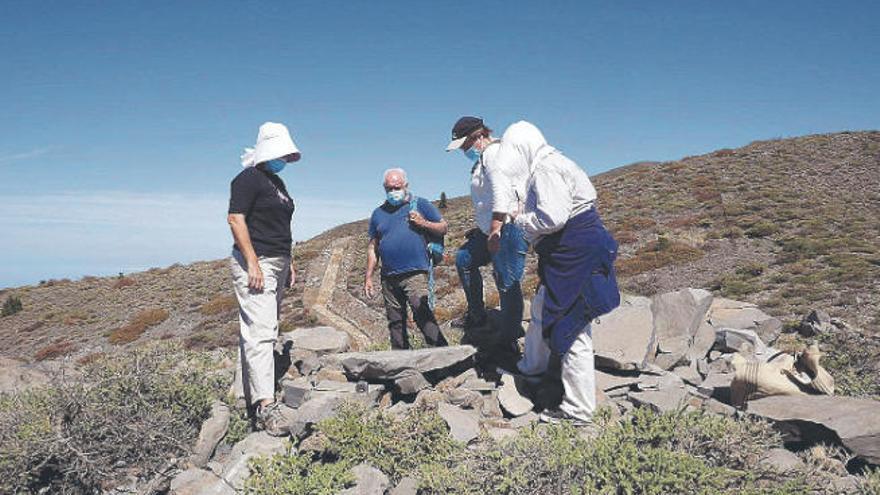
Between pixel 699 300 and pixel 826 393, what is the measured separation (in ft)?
6.77

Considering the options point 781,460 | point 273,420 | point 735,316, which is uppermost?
point 273,420

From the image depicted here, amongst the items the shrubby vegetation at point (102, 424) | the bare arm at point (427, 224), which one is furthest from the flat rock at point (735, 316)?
the shrubby vegetation at point (102, 424)

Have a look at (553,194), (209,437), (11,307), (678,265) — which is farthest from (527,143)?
(11,307)

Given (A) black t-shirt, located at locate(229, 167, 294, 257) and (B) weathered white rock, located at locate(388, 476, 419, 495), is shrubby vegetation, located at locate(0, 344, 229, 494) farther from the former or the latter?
(B) weathered white rock, located at locate(388, 476, 419, 495)

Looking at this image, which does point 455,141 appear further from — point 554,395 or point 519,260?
point 554,395

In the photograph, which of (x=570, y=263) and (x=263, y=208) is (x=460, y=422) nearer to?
(x=570, y=263)

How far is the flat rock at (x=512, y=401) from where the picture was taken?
4961mm

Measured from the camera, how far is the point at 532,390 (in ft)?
17.1

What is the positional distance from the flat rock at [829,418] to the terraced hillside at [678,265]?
211 inches

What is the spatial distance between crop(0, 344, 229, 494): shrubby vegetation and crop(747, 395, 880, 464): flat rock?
5.04 metres

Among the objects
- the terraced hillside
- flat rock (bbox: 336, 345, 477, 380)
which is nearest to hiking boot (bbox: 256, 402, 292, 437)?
flat rock (bbox: 336, 345, 477, 380)

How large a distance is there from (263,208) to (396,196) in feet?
5.22

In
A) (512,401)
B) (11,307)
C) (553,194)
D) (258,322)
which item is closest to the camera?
(553,194)

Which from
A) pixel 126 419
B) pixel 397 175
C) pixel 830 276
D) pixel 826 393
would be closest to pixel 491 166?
pixel 397 175
